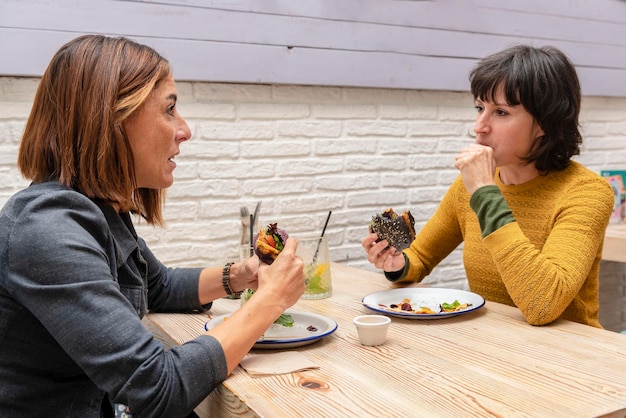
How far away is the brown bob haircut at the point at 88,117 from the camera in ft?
3.69

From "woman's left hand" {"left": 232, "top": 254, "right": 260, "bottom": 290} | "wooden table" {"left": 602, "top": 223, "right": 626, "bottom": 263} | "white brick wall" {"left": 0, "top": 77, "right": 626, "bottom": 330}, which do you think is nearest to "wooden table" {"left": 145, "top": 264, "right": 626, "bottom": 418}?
"woman's left hand" {"left": 232, "top": 254, "right": 260, "bottom": 290}

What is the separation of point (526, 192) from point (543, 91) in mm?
270

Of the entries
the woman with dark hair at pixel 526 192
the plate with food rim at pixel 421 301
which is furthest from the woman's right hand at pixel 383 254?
the plate with food rim at pixel 421 301

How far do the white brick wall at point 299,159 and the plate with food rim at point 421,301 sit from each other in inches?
34.0

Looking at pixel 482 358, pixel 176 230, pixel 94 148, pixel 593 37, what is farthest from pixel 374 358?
pixel 593 37

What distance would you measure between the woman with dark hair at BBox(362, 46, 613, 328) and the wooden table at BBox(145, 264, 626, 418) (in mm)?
161

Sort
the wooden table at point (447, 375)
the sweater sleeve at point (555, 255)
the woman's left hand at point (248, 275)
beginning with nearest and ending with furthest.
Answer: the wooden table at point (447, 375), the sweater sleeve at point (555, 255), the woman's left hand at point (248, 275)

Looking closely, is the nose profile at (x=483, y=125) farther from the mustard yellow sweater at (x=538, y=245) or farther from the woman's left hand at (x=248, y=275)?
the woman's left hand at (x=248, y=275)

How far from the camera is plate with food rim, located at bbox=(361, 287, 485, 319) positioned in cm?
141

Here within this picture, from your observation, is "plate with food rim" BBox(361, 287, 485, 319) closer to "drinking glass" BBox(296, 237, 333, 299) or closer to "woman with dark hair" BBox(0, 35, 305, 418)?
"drinking glass" BBox(296, 237, 333, 299)

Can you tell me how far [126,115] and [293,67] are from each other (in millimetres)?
1241

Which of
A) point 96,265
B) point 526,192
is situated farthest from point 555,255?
point 96,265

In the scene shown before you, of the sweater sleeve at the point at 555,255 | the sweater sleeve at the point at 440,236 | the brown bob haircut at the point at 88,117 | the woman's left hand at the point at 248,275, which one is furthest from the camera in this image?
the sweater sleeve at the point at 440,236

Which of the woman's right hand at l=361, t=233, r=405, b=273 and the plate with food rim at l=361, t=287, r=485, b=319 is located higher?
the woman's right hand at l=361, t=233, r=405, b=273
